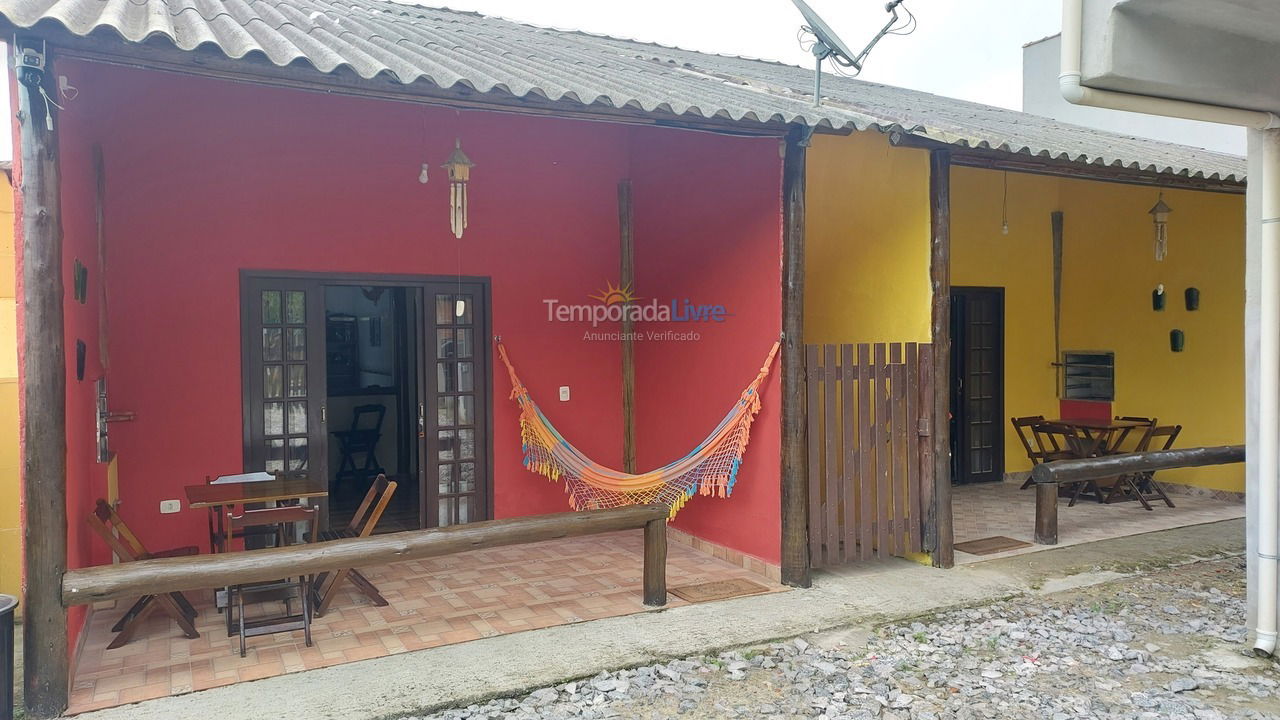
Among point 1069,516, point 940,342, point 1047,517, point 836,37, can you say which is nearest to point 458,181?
point 836,37

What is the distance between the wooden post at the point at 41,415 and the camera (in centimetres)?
300

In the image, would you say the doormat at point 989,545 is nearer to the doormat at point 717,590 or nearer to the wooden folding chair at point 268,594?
the doormat at point 717,590

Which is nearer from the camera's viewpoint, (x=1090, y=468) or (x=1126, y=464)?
(x=1090, y=468)

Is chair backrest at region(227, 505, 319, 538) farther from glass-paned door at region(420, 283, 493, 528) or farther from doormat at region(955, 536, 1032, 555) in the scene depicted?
doormat at region(955, 536, 1032, 555)

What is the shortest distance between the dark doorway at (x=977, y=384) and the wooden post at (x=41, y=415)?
644 cm

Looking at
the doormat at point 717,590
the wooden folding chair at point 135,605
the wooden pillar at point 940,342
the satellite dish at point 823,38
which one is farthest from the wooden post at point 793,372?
the wooden folding chair at point 135,605

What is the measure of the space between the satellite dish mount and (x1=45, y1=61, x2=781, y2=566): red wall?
800mm

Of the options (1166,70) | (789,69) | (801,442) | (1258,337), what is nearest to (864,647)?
(801,442)

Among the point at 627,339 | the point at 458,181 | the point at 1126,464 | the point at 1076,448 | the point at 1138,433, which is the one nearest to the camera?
the point at 458,181

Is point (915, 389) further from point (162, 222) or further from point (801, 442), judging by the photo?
point (162, 222)

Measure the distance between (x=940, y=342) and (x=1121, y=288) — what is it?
3.74 meters

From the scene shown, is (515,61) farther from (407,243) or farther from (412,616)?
(412,616)

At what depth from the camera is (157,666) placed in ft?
11.7

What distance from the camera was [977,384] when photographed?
25.3ft
